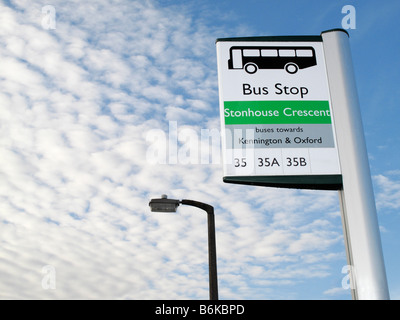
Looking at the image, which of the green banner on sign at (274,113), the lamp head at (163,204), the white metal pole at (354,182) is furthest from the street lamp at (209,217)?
the white metal pole at (354,182)

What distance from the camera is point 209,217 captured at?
1155cm

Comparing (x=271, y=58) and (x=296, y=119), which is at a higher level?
(x=271, y=58)

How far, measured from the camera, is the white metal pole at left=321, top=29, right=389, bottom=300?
421 centimetres

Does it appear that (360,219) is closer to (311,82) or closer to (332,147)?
(332,147)

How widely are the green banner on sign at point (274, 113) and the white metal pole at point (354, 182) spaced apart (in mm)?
196

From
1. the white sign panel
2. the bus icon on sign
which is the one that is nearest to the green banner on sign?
the white sign panel

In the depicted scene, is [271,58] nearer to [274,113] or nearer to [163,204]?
[274,113]

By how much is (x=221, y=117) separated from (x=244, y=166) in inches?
29.0

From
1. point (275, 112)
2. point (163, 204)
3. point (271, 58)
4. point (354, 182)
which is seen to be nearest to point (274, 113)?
point (275, 112)

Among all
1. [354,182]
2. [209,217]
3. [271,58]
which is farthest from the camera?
[209,217]

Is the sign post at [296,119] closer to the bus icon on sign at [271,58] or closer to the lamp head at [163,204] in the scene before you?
the bus icon on sign at [271,58]

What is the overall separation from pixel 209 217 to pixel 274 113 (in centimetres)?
671

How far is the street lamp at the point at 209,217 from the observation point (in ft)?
34.5
